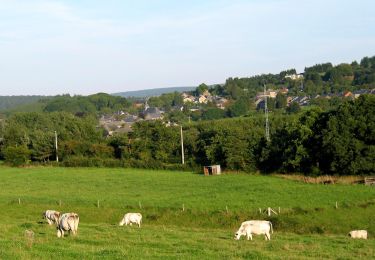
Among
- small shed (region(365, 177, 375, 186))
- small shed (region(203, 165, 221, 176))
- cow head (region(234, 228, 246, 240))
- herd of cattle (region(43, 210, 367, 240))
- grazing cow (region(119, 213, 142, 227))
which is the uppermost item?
herd of cattle (region(43, 210, 367, 240))

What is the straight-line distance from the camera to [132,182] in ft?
186

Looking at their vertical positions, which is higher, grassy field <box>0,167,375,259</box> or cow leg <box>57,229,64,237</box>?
cow leg <box>57,229,64,237</box>

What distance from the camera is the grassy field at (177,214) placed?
18578mm

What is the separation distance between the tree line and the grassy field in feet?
15.5

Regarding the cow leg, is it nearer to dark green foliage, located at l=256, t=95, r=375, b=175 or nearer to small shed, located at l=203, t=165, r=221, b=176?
dark green foliage, located at l=256, t=95, r=375, b=175

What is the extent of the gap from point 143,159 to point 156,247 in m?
57.2

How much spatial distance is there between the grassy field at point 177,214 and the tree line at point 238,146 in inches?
186

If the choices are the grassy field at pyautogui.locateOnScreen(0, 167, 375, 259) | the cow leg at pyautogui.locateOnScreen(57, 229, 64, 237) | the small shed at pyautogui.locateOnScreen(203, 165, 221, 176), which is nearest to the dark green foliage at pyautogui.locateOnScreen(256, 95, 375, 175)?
the grassy field at pyautogui.locateOnScreen(0, 167, 375, 259)

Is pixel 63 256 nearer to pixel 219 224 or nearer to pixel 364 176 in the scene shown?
pixel 219 224

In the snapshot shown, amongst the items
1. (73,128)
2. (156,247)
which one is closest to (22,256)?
(156,247)

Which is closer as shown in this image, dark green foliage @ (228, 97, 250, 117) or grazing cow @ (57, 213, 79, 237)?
grazing cow @ (57, 213, 79, 237)

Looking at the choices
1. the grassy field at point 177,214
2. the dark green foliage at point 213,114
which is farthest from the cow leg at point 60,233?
the dark green foliage at point 213,114

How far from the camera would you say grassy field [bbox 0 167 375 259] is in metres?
18.6

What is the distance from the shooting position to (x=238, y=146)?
2539 inches
